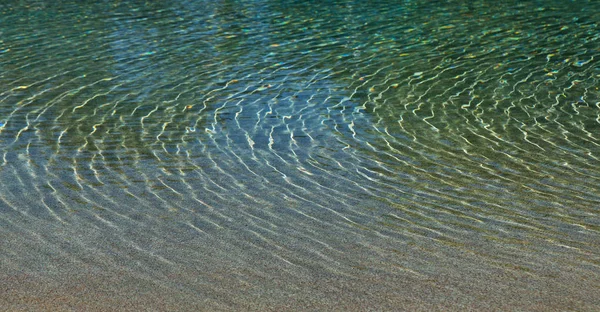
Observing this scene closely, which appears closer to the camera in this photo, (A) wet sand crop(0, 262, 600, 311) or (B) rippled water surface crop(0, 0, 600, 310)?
(A) wet sand crop(0, 262, 600, 311)

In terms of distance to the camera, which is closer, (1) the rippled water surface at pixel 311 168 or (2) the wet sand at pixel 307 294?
(2) the wet sand at pixel 307 294

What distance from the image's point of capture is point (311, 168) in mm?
6891

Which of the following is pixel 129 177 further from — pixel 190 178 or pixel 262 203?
pixel 262 203

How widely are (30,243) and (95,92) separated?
5212 mm

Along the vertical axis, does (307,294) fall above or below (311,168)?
above

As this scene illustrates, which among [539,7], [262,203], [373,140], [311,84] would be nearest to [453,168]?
[373,140]

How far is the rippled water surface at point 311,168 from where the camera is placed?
A: 15.7ft

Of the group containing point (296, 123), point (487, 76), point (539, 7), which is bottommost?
point (539, 7)

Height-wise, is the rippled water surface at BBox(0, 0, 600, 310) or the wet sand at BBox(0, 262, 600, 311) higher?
the wet sand at BBox(0, 262, 600, 311)

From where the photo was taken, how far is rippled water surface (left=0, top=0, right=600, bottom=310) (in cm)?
479

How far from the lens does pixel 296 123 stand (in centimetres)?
855

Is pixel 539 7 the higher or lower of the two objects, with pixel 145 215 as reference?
lower

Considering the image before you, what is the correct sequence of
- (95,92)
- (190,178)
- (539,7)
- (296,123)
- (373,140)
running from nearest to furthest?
(190,178)
(373,140)
(296,123)
(95,92)
(539,7)

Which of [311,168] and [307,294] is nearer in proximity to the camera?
[307,294]
